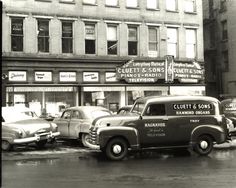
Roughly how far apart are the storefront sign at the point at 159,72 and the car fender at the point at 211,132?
1695cm

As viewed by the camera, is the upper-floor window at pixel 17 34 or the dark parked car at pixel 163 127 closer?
the dark parked car at pixel 163 127

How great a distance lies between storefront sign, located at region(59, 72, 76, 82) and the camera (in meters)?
29.2

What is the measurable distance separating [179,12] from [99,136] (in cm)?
2350

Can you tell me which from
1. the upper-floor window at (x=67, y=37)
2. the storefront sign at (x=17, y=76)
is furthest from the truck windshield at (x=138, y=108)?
the upper-floor window at (x=67, y=37)

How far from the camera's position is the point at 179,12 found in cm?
3416

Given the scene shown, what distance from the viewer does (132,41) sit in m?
32.0

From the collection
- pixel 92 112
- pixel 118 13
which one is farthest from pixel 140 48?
pixel 92 112

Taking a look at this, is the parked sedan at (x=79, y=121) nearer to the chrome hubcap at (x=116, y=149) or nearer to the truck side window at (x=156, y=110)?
the chrome hubcap at (x=116, y=149)

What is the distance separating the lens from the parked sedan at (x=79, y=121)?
→ 15938 millimetres

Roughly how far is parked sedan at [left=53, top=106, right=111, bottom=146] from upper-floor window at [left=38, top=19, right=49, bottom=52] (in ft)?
41.3

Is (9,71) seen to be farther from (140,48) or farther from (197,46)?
(197,46)

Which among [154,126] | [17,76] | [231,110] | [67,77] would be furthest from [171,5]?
[154,126]

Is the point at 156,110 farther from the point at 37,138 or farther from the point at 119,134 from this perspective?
the point at 37,138

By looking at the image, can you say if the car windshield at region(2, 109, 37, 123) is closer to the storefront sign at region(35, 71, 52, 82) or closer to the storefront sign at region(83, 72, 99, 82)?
the storefront sign at region(35, 71, 52, 82)
